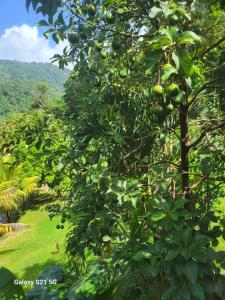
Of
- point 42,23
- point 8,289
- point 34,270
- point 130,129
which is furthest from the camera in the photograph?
point 34,270

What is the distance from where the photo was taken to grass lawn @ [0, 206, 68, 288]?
27.5 ft

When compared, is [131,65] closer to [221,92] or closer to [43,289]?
[221,92]

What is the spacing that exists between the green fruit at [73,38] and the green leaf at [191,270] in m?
1.79

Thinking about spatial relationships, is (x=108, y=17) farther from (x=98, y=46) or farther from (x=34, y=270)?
(x=34, y=270)

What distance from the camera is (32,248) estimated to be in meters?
9.91

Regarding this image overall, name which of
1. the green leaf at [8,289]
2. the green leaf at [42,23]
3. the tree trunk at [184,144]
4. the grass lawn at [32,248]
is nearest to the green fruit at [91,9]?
the green leaf at [42,23]

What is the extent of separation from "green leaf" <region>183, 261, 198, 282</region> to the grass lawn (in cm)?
563

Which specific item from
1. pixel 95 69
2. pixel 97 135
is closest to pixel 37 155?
pixel 97 135

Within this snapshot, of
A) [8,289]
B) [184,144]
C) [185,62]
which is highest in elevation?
[185,62]

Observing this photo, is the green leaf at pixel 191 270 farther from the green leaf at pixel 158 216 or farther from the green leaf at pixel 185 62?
the green leaf at pixel 185 62

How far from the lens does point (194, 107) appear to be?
3529 millimetres

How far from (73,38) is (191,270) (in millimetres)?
1835

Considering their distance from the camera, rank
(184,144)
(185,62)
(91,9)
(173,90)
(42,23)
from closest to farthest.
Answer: (185,62) → (173,90) → (42,23) → (91,9) → (184,144)

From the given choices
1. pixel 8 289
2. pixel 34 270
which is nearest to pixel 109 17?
pixel 8 289
